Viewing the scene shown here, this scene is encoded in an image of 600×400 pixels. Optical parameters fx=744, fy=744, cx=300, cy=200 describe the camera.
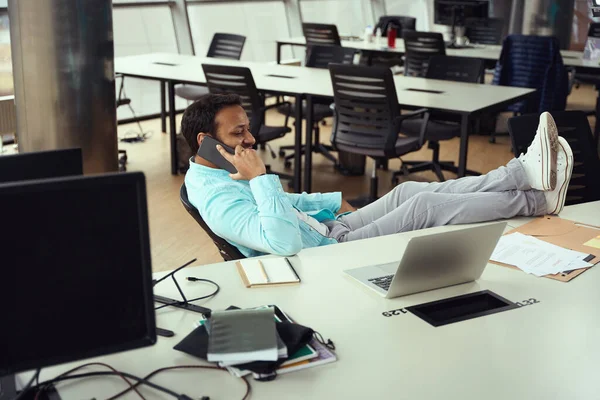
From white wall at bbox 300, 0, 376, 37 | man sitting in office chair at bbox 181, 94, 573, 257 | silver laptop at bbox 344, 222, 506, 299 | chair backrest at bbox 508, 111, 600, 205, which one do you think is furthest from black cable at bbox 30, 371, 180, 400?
white wall at bbox 300, 0, 376, 37

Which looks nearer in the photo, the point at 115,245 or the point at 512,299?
the point at 115,245

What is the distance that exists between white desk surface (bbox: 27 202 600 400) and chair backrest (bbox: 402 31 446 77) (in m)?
5.33

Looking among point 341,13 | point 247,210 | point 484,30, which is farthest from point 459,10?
point 247,210

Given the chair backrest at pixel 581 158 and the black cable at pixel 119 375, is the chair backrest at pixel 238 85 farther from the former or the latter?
the black cable at pixel 119 375

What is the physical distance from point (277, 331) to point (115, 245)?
1.64ft

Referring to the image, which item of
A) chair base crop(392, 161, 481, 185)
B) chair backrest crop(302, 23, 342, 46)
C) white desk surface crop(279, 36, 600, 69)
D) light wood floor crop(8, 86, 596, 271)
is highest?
chair backrest crop(302, 23, 342, 46)

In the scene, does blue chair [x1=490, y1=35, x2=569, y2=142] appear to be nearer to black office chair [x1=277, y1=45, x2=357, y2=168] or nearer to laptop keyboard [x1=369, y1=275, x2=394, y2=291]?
black office chair [x1=277, y1=45, x2=357, y2=168]

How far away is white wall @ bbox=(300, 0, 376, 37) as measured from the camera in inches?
448

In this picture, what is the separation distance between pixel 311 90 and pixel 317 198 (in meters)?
2.54

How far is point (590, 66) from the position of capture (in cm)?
716

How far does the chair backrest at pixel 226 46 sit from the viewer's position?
7723mm

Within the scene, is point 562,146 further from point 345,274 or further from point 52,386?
point 52,386

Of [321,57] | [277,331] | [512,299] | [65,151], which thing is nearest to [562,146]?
[512,299]

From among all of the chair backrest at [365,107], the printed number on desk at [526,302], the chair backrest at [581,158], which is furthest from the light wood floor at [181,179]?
the printed number on desk at [526,302]
